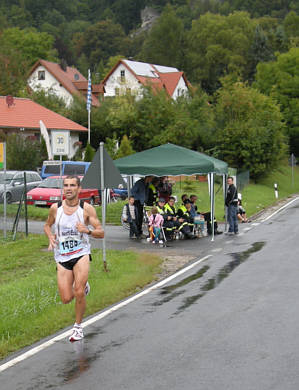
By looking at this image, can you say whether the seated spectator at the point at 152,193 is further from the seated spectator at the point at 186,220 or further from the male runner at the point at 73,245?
the male runner at the point at 73,245

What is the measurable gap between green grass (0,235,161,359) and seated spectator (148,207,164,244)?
2.62 meters

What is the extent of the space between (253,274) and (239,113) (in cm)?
4449

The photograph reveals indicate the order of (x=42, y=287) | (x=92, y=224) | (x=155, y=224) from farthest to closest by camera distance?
(x=155, y=224)
(x=42, y=287)
(x=92, y=224)

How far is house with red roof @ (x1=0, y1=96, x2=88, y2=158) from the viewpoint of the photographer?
52281mm

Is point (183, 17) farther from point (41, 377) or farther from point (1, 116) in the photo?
point (41, 377)

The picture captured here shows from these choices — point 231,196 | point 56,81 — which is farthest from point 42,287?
point 56,81

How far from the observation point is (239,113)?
57.2 meters

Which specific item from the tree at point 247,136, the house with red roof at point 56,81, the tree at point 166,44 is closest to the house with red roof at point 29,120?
the tree at point 247,136

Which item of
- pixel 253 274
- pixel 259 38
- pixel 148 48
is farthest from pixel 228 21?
pixel 253 274

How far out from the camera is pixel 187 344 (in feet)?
26.2

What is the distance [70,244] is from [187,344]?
5.85 ft

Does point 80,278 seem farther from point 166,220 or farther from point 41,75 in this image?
point 41,75

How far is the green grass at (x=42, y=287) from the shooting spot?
30.0ft

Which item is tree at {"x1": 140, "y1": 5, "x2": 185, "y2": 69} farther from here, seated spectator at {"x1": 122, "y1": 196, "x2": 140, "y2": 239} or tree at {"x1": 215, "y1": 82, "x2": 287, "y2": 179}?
seated spectator at {"x1": 122, "y1": 196, "x2": 140, "y2": 239}
